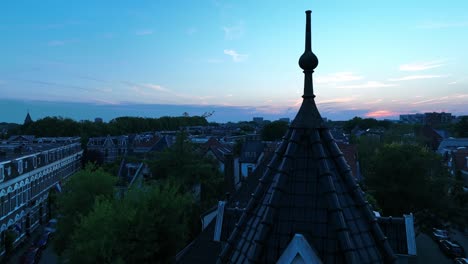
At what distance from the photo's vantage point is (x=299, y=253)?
352 centimetres

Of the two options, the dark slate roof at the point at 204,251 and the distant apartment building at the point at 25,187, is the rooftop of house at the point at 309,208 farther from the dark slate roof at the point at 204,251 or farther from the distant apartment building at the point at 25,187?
the distant apartment building at the point at 25,187

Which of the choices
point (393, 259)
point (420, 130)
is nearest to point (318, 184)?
point (393, 259)

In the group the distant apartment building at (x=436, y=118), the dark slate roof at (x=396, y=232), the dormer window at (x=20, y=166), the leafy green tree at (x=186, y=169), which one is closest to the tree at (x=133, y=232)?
the leafy green tree at (x=186, y=169)

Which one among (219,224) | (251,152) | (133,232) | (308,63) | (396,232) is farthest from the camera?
(251,152)

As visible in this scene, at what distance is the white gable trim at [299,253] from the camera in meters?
3.48

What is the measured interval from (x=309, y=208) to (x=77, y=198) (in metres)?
24.6

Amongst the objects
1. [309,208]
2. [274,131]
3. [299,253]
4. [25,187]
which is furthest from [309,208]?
[274,131]

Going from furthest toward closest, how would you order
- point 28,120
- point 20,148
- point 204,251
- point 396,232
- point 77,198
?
1. point 28,120
2. point 20,148
3. point 77,198
4. point 204,251
5. point 396,232

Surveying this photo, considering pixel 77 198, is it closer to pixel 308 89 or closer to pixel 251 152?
pixel 308 89

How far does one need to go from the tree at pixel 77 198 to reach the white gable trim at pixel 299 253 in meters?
22.0

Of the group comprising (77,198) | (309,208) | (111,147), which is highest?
(309,208)

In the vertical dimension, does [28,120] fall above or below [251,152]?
above

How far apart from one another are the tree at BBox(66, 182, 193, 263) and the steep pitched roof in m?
12.8

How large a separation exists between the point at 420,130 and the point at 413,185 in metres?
68.0
